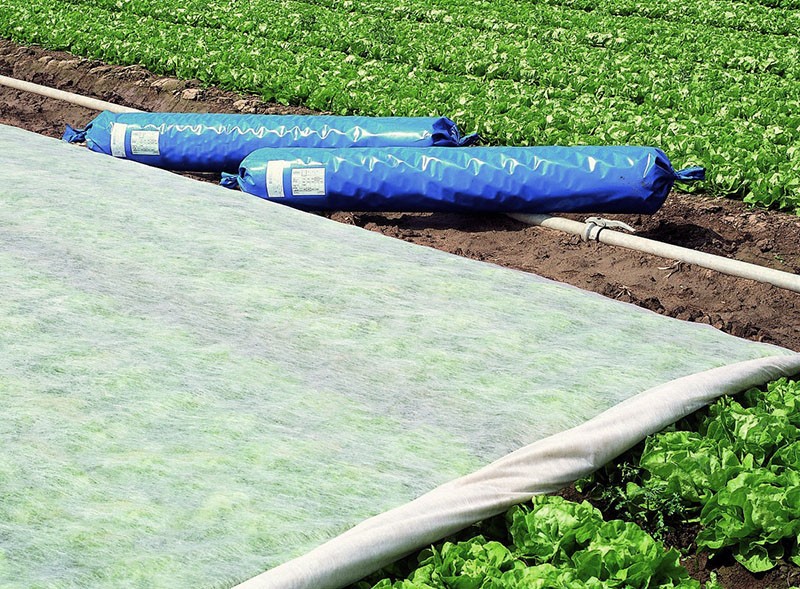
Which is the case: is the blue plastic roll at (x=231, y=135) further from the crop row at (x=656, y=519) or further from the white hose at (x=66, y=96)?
the crop row at (x=656, y=519)

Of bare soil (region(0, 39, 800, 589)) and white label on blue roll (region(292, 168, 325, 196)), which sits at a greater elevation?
white label on blue roll (region(292, 168, 325, 196))

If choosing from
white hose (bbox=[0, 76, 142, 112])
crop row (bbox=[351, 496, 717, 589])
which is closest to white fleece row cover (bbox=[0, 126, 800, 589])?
crop row (bbox=[351, 496, 717, 589])

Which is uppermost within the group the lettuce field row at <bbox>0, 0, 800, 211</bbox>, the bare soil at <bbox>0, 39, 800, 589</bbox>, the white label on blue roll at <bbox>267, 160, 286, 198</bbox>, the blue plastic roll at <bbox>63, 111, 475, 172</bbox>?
the lettuce field row at <bbox>0, 0, 800, 211</bbox>

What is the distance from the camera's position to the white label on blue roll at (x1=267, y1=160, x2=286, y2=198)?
294 inches

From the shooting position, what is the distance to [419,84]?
11086 millimetres

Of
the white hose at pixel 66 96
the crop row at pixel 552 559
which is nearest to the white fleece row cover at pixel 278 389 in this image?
the crop row at pixel 552 559

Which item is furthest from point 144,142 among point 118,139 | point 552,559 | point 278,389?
point 552,559

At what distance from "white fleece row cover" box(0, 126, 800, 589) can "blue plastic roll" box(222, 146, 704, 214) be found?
1.34 metres

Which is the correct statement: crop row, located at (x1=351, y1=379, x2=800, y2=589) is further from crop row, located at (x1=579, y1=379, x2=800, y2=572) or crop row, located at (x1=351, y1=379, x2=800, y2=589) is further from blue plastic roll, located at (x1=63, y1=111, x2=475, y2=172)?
blue plastic roll, located at (x1=63, y1=111, x2=475, y2=172)

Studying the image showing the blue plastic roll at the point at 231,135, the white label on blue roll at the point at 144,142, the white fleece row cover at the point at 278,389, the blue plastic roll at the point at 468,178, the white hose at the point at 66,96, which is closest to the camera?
the white fleece row cover at the point at 278,389

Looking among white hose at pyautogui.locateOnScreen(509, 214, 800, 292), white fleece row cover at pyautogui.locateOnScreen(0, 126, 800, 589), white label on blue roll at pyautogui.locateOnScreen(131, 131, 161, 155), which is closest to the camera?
white fleece row cover at pyautogui.locateOnScreen(0, 126, 800, 589)

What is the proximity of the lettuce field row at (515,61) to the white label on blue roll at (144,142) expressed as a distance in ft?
8.27

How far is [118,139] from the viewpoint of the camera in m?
8.58

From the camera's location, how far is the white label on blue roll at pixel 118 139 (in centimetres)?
856
